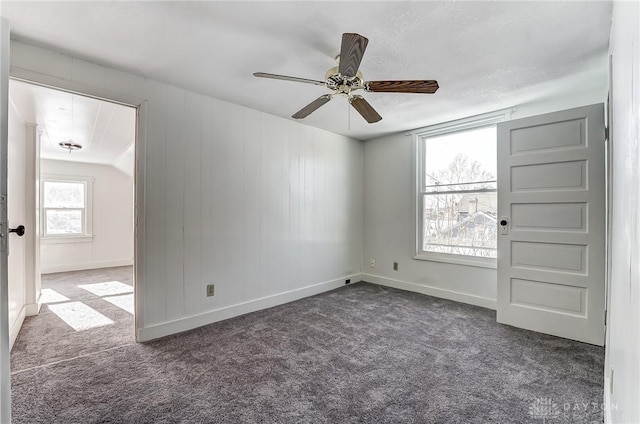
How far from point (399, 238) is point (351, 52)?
3159 millimetres

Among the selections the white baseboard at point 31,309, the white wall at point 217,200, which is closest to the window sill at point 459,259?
the white wall at point 217,200

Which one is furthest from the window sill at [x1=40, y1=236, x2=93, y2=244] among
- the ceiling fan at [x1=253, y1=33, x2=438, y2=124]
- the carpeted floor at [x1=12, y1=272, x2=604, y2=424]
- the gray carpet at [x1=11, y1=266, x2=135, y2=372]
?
the ceiling fan at [x1=253, y1=33, x2=438, y2=124]

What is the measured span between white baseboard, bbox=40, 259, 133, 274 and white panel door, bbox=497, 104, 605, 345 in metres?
7.20

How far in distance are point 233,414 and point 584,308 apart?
3.01 m

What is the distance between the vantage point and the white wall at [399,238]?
3.65 meters

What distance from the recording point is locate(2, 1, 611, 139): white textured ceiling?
1702mm

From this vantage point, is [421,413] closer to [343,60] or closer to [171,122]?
[343,60]

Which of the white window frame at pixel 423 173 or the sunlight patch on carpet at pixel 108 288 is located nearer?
the white window frame at pixel 423 173

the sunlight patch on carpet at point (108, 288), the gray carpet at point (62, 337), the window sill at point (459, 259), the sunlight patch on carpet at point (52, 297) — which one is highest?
the window sill at point (459, 259)

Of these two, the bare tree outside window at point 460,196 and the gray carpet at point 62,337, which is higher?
the bare tree outside window at point 460,196

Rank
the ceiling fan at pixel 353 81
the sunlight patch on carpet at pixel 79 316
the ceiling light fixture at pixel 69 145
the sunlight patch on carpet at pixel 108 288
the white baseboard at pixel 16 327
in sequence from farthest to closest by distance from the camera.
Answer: the ceiling light fixture at pixel 69 145, the sunlight patch on carpet at pixel 108 288, the sunlight patch on carpet at pixel 79 316, the white baseboard at pixel 16 327, the ceiling fan at pixel 353 81

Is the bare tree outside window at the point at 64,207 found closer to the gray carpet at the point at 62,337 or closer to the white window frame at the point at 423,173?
the gray carpet at the point at 62,337

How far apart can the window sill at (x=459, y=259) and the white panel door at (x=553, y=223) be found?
426mm

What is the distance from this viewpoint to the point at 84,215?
20.0 feet
